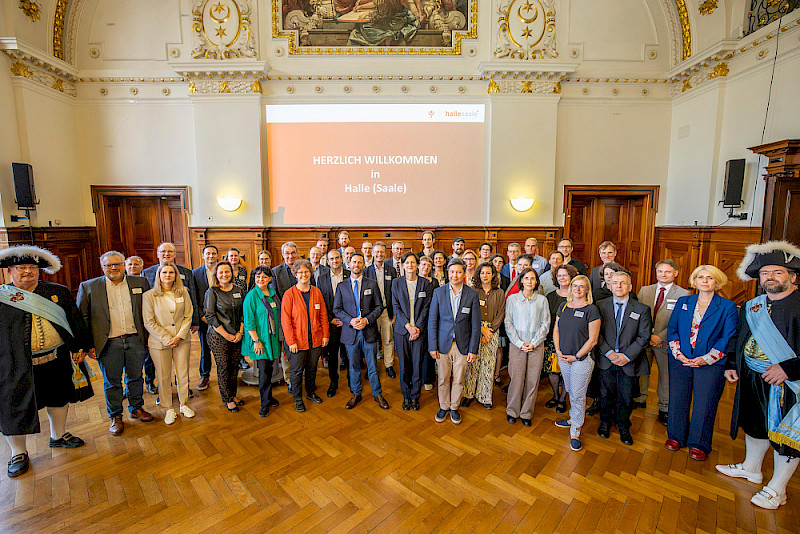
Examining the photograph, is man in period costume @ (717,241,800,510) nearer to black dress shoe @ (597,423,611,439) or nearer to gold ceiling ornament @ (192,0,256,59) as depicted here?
black dress shoe @ (597,423,611,439)

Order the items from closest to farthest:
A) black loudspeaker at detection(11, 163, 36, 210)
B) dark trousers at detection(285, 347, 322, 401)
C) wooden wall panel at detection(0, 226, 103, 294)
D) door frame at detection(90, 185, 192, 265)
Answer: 1. dark trousers at detection(285, 347, 322, 401)
2. black loudspeaker at detection(11, 163, 36, 210)
3. wooden wall panel at detection(0, 226, 103, 294)
4. door frame at detection(90, 185, 192, 265)

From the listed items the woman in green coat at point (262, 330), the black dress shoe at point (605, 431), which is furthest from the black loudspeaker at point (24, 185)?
the black dress shoe at point (605, 431)

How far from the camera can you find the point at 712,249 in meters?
6.23

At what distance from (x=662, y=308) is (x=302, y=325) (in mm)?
3484

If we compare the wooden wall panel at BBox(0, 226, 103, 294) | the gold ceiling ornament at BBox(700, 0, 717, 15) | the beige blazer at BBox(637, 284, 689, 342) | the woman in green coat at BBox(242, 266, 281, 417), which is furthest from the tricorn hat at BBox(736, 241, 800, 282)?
the wooden wall panel at BBox(0, 226, 103, 294)

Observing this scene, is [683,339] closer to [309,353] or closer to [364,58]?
[309,353]

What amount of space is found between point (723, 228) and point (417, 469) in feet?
21.9

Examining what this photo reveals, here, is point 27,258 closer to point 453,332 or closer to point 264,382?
point 264,382

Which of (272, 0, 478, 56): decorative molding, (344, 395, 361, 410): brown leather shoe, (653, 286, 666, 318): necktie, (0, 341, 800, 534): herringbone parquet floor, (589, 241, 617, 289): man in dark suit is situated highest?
(272, 0, 478, 56): decorative molding

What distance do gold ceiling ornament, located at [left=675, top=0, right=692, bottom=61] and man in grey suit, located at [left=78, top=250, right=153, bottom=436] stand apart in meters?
9.62

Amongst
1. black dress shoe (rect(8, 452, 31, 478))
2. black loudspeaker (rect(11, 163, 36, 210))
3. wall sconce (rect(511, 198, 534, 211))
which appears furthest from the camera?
wall sconce (rect(511, 198, 534, 211))

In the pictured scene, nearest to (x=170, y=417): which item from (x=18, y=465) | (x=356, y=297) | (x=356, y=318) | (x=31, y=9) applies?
(x=18, y=465)

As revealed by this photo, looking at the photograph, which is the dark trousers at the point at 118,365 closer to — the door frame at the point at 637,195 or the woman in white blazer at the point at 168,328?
the woman in white blazer at the point at 168,328

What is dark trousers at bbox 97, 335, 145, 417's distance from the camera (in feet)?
10.7
